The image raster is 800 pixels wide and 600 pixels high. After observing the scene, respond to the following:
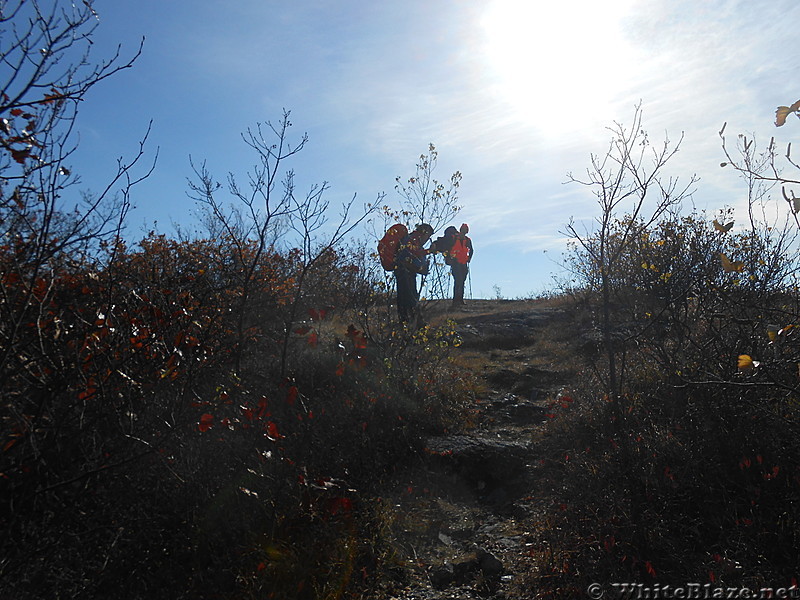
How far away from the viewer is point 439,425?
233 inches

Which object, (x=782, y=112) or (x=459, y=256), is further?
(x=459, y=256)

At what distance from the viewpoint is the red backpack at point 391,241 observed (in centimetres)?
724

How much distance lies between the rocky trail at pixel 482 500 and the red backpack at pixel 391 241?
7.27ft

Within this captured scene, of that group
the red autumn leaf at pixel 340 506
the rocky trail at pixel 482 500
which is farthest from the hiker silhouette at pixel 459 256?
the red autumn leaf at pixel 340 506

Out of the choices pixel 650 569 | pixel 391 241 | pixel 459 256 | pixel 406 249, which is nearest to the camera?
pixel 650 569

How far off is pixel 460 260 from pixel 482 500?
29.6 ft

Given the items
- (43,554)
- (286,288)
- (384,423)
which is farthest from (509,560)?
(286,288)

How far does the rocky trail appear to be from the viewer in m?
3.75

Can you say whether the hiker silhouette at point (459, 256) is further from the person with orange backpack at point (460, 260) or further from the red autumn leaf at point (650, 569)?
the red autumn leaf at point (650, 569)

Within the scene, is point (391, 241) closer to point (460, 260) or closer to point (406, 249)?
point (406, 249)

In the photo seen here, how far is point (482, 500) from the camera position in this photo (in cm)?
497

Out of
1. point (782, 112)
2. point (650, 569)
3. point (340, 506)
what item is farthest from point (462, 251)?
point (782, 112)

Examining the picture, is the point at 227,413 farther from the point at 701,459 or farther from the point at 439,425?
the point at 701,459

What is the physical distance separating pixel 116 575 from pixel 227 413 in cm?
187
